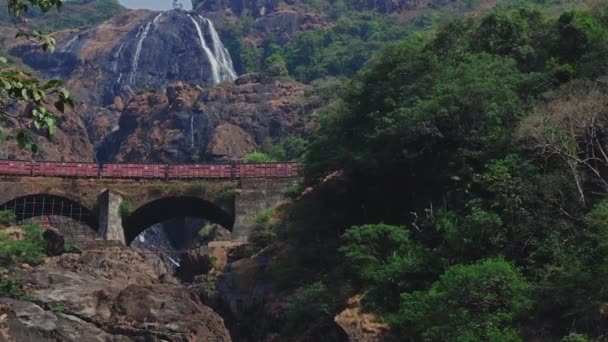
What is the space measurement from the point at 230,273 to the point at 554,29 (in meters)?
21.3

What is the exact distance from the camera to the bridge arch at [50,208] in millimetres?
56469

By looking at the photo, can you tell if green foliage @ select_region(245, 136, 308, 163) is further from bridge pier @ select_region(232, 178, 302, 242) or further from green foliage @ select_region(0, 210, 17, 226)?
green foliage @ select_region(0, 210, 17, 226)

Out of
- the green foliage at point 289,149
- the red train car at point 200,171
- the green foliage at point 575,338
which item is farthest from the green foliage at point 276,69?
the green foliage at point 575,338

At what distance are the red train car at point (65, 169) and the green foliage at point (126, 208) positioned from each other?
10.2 feet

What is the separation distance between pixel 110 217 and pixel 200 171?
23.7ft

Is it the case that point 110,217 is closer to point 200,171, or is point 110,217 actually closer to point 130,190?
point 130,190

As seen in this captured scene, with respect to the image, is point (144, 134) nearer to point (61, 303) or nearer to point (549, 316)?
point (61, 303)

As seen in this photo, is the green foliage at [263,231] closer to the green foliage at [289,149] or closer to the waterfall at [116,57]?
the green foliage at [289,149]

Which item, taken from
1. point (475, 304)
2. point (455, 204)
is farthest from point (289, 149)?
point (475, 304)

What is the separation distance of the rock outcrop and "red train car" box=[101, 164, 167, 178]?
1707 cm

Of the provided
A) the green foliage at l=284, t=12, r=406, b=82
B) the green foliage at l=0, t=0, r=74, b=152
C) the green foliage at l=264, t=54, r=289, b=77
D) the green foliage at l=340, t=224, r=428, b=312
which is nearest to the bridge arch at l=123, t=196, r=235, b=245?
the green foliage at l=340, t=224, r=428, b=312

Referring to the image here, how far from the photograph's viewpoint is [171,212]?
6178cm

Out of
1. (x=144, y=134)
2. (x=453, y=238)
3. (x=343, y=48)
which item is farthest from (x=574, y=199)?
(x=343, y=48)

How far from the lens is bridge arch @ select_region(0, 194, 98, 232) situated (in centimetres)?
5647
